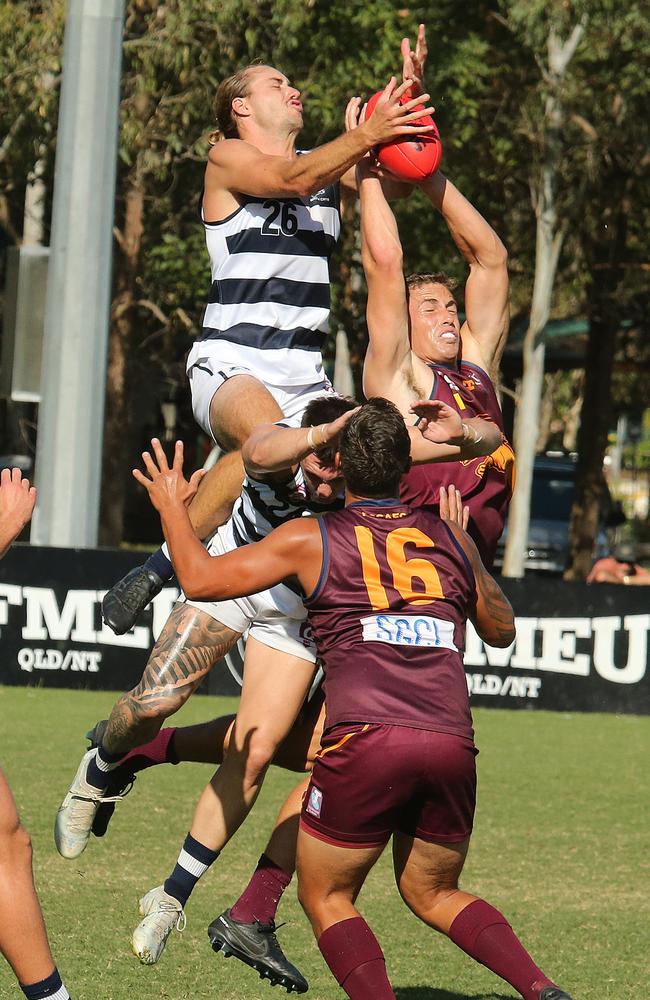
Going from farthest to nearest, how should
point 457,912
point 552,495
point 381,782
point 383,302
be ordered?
point 552,495
point 383,302
point 457,912
point 381,782

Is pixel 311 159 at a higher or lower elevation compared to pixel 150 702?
higher

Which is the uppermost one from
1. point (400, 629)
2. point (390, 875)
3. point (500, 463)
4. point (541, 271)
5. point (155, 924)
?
point (541, 271)

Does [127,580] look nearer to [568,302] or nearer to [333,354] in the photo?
[333,354]

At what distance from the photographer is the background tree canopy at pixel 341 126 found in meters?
20.4

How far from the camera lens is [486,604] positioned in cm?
541

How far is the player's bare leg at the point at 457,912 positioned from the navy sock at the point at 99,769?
165 cm

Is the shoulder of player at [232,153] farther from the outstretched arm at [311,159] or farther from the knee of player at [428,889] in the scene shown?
the knee of player at [428,889]

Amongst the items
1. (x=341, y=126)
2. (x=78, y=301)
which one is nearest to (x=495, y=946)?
(x=78, y=301)

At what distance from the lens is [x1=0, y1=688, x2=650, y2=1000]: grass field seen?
6.55m

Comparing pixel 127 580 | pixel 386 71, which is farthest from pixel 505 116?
pixel 127 580

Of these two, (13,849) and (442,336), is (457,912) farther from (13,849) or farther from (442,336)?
(442,336)

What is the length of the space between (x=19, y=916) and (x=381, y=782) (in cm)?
121

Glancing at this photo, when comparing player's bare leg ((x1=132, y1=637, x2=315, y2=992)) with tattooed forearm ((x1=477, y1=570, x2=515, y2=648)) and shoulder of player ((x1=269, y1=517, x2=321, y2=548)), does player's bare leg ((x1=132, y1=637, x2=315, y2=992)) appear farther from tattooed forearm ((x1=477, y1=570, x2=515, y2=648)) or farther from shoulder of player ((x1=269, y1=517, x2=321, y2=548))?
shoulder of player ((x1=269, y1=517, x2=321, y2=548))

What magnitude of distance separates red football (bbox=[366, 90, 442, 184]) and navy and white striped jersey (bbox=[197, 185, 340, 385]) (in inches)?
17.4
